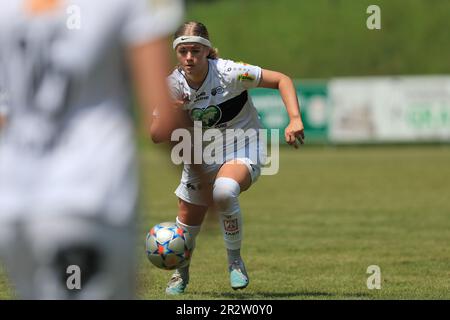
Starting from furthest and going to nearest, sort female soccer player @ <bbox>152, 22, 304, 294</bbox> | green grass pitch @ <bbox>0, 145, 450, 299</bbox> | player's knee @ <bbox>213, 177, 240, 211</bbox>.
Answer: green grass pitch @ <bbox>0, 145, 450, 299</bbox>, female soccer player @ <bbox>152, 22, 304, 294</bbox>, player's knee @ <bbox>213, 177, 240, 211</bbox>

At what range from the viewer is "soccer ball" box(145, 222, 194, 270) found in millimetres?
6789

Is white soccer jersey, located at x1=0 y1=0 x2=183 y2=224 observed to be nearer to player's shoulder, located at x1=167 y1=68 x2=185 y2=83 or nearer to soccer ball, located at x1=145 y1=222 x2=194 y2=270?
soccer ball, located at x1=145 y1=222 x2=194 y2=270

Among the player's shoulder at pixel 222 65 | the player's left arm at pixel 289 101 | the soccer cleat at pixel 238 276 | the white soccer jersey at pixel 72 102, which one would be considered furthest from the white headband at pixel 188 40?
the white soccer jersey at pixel 72 102

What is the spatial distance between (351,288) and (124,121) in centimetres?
514

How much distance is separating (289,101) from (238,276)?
4.20 feet

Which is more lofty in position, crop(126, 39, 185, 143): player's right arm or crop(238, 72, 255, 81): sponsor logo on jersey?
crop(238, 72, 255, 81): sponsor logo on jersey

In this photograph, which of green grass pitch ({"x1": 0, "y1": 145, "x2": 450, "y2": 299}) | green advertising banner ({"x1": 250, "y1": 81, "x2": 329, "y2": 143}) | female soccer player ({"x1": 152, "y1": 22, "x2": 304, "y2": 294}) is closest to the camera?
female soccer player ({"x1": 152, "y1": 22, "x2": 304, "y2": 294})

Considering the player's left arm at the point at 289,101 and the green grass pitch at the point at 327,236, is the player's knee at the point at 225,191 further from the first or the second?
the green grass pitch at the point at 327,236

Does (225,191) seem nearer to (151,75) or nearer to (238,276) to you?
(238,276)

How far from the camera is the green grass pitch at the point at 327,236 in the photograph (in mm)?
7723

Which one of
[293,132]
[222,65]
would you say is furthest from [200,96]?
[293,132]

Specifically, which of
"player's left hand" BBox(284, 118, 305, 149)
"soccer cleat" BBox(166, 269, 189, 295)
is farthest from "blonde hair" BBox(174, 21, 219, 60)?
"soccer cleat" BBox(166, 269, 189, 295)

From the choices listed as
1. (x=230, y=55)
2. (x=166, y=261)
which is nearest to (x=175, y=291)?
(x=166, y=261)

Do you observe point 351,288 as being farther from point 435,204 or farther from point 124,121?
point 435,204
